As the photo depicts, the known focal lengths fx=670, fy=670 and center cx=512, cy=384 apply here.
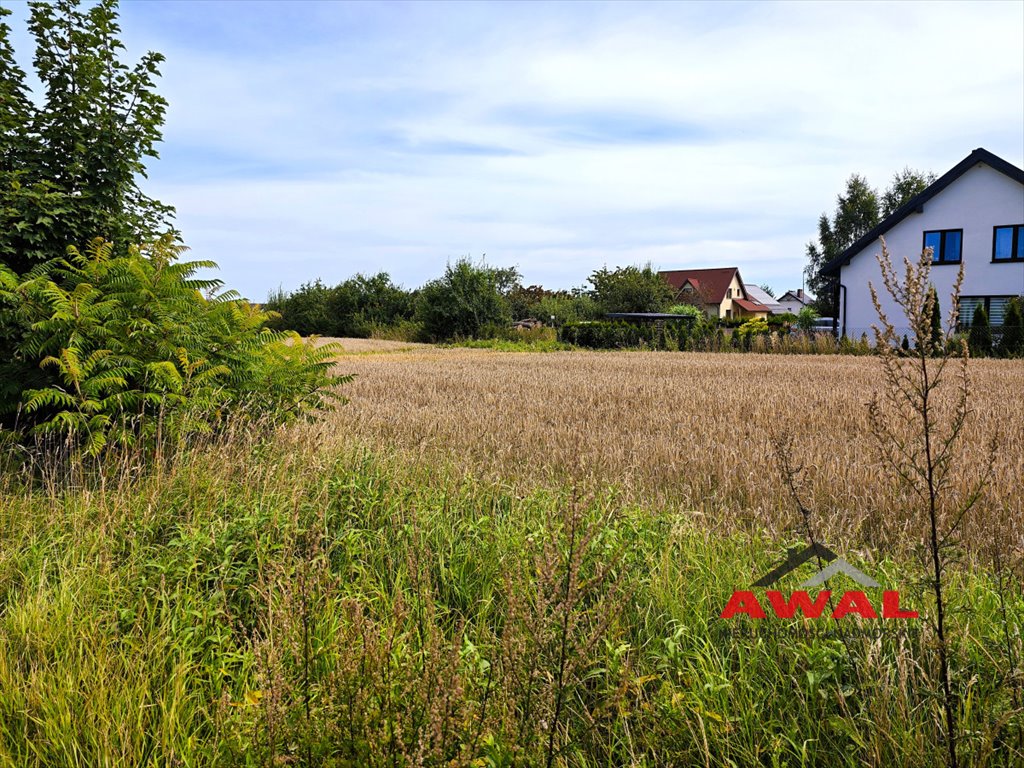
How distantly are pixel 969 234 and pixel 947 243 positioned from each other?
1.02 m

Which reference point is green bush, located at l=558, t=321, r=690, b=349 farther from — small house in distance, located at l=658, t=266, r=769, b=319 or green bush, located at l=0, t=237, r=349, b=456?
small house in distance, located at l=658, t=266, r=769, b=319

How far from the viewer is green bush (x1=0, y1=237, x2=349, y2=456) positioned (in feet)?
16.9

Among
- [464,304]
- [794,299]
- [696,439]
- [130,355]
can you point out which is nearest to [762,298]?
[794,299]

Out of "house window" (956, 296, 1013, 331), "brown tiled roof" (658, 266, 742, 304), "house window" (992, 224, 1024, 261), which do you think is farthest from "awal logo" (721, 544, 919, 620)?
"brown tiled roof" (658, 266, 742, 304)

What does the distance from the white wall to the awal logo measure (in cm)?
2863

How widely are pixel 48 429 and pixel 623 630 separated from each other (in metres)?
4.64

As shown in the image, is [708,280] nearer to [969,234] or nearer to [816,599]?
[969,234]

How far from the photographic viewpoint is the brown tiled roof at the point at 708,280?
7506 centimetres

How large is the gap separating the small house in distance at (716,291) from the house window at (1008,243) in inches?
1571

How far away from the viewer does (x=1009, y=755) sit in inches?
79.6

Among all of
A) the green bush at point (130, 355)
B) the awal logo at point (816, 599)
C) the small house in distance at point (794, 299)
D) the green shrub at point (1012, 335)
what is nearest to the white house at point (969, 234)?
the green shrub at point (1012, 335)

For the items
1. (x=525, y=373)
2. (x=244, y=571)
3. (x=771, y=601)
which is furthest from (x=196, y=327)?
(x=525, y=373)

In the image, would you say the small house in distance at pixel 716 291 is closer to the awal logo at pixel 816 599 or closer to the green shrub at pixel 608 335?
the green shrub at pixel 608 335

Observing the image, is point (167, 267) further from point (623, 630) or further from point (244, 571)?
point (623, 630)
